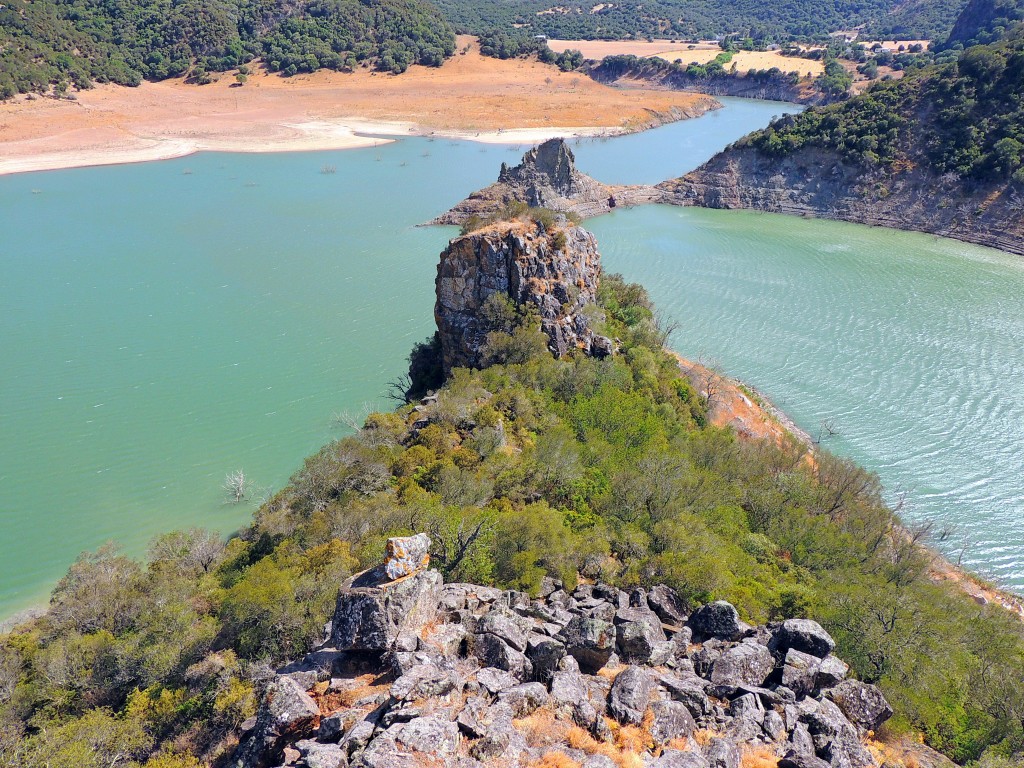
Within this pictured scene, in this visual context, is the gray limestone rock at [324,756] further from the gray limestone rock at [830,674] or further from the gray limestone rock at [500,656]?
the gray limestone rock at [830,674]

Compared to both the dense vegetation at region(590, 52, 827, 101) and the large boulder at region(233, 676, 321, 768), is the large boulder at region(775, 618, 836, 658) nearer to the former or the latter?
the large boulder at region(233, 676, 321, 768)

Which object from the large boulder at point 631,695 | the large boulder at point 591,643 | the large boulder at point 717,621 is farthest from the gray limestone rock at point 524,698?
the large boulder at point 717,621

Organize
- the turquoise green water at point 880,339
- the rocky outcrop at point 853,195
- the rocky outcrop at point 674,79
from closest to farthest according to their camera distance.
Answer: the turquoise green water at point 880,339 → the rocky outcrop at point 853,195 → the rocky outcrop at point 674,79

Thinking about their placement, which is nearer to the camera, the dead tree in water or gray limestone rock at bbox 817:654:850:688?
gray limestone rock at bbox 817:654:850:688

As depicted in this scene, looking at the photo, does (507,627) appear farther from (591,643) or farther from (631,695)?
(631,695)

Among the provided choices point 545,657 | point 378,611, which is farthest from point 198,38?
point 545,657

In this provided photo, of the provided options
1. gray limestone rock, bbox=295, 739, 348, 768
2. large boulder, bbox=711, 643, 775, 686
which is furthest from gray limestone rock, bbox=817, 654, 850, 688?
gray limestone rock, bbox=295, 739, 348, 768

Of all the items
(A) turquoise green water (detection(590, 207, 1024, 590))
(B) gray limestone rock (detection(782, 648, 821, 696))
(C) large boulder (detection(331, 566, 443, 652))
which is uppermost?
(C) large boulder (detection(331, 566, 443, 652))

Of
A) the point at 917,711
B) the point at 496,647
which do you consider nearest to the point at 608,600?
the point at 496,647
